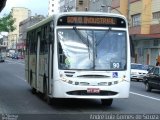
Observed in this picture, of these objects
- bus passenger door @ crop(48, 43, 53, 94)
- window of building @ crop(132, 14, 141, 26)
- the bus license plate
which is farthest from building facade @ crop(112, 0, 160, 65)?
the bus license plate

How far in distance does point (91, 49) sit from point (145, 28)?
47.4 m

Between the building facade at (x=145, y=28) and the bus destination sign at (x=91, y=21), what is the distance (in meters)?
40.9

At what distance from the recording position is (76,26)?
16656 millimetres

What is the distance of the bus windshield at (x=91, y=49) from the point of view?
53.5 feet

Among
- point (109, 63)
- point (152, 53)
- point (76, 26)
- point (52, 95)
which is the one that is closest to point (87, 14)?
point (76, 26)

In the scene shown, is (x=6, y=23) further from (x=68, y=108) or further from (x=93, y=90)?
(x=93, y=90)

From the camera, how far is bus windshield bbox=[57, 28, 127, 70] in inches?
642

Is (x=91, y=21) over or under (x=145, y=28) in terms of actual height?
under

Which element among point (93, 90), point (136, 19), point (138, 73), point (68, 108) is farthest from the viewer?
point (136, 19)

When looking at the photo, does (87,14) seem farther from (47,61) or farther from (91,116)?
(91,116)

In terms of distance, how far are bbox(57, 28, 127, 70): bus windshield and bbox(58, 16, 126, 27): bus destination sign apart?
229 mm

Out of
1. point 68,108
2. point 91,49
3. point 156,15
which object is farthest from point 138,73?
point 91,49

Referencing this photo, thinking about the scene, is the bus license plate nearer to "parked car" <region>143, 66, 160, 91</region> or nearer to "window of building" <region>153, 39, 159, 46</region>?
"parked car" <region>143, 66, 160, 91</region>

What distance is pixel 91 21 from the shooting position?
55.0 feet
